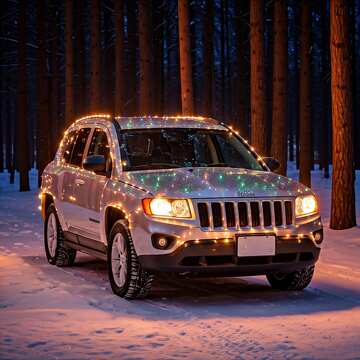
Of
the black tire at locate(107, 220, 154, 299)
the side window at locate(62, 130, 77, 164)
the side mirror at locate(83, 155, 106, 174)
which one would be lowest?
the black tire at locate(107, 220, 154, 299)

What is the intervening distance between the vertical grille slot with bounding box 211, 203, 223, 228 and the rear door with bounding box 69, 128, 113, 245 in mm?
1707

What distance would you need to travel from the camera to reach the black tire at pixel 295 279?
10.1 metres

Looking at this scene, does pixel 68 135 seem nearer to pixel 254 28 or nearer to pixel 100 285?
pixel 100 285

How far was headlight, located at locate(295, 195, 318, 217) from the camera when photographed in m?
9.59

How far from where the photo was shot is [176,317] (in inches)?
337

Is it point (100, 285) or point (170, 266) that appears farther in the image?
point (100, 285)

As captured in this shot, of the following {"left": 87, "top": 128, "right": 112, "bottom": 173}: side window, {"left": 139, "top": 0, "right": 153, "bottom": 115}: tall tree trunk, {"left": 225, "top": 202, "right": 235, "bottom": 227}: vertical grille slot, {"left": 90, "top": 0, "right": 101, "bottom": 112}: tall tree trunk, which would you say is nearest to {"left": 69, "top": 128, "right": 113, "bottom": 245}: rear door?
{"left": 87, "top": 128, "right": 112, "bottom": 173}: side window

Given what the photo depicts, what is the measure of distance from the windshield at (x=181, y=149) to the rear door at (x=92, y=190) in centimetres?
29

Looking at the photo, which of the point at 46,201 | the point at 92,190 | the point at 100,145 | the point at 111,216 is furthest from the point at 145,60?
the point at 111,216

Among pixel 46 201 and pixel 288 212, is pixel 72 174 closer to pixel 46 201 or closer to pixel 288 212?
pixel 46 201

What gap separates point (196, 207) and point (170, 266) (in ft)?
2.06

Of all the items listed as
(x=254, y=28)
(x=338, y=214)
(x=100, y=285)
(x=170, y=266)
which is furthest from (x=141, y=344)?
(x=254, y=28)

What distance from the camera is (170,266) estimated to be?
9.12 metres

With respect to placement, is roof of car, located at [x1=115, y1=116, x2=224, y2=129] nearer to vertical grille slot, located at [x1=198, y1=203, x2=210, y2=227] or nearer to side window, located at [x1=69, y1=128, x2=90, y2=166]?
side window, located at [x1=69, y1=128, x2=90, y2=166]
